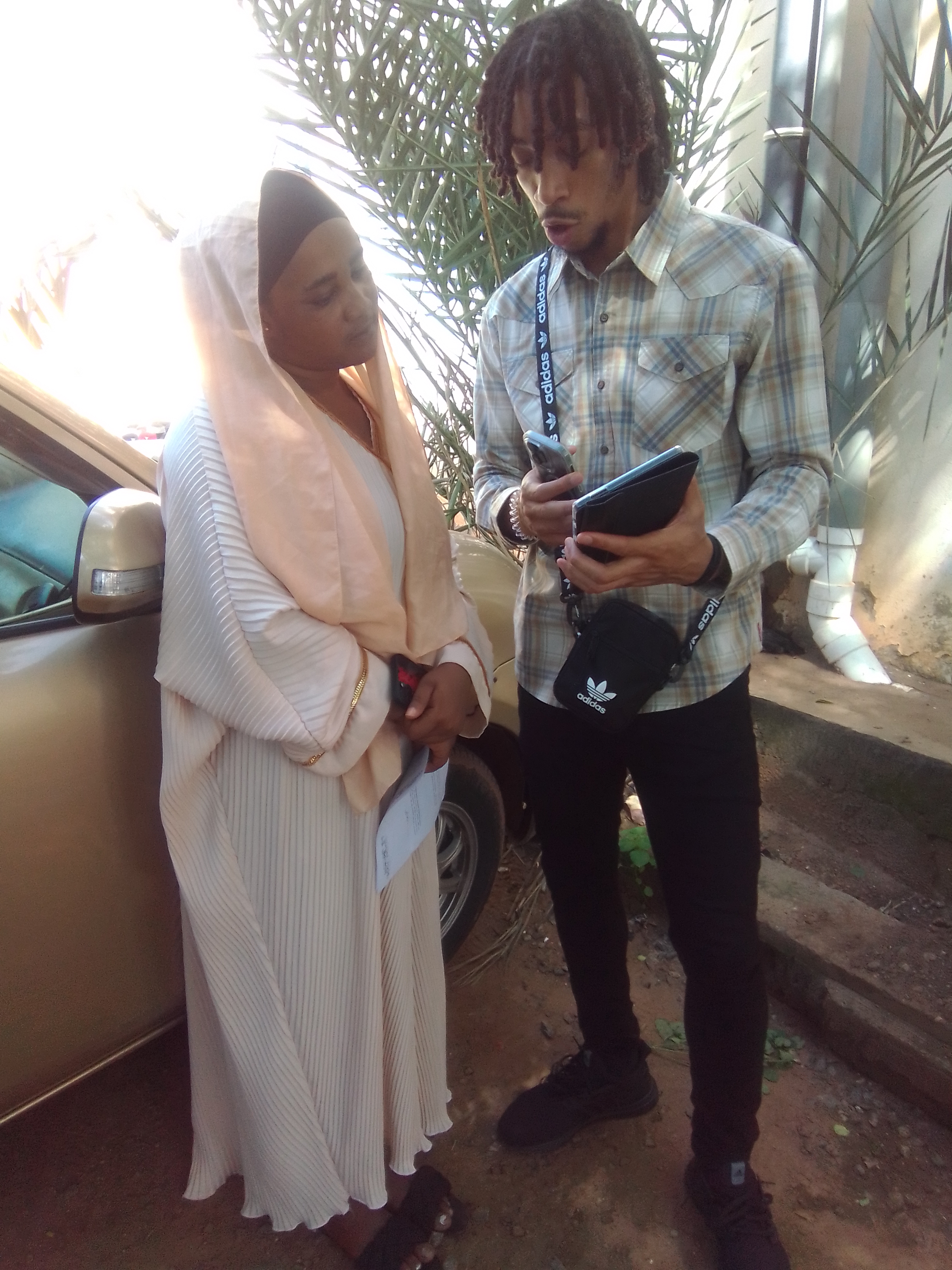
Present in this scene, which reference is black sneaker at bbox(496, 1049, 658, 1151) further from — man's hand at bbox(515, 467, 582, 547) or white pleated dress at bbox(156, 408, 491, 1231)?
man's hand at bbox(515, 467, 582, 547)

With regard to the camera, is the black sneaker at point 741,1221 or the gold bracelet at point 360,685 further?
the black sneaker at point 741,1221

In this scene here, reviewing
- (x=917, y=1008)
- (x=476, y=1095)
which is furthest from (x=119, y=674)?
(x=917, y=1008)

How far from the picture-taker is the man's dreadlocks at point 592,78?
1.33 m

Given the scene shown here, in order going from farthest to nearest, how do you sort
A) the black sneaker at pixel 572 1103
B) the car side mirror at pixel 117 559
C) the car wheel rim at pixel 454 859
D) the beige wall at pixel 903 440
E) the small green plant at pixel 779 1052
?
the beige wall at pixel 903 440 < the car wheel rim at pixel 454 859 < the small green plant at pixel 779 1052 < the black sneaker at pixel 572 1103 < the car side mirror at pixel 117 559

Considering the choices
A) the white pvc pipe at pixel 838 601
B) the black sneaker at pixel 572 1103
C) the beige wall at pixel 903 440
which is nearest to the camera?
the black sneaker at pixel 572 1103

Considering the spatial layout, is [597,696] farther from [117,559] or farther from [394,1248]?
[394,1248]

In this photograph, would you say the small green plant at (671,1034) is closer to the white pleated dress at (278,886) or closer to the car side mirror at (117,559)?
the white pleated dress at (278,886)

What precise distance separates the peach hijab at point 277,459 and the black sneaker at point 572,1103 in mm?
1175

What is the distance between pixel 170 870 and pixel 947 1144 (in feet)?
5.71

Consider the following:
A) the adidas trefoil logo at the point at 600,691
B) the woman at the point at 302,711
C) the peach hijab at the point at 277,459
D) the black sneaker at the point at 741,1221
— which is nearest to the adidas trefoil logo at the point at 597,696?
the adidas trefoil logo at the point at 600,691

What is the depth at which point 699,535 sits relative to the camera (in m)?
1.27

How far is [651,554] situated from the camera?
1.26 metres

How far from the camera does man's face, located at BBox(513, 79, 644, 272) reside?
135cm

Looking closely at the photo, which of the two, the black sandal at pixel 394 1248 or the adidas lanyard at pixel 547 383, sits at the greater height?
the adidas lanyard at pixel 547 383
